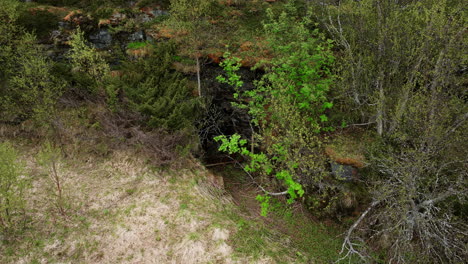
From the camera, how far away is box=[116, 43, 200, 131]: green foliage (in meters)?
11.8

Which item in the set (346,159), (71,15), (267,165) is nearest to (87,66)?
(71,15)

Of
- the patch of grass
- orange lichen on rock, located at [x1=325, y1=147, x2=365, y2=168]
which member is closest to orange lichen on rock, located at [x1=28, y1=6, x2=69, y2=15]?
the patch of grass

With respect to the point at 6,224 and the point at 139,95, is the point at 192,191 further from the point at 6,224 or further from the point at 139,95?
the point at 6,224

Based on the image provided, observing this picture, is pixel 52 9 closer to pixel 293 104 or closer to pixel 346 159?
pixel 293 104

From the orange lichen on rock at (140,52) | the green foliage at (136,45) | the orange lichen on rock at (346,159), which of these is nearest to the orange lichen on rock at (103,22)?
the green foliage at (136,45)

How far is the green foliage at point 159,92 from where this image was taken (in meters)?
11.8

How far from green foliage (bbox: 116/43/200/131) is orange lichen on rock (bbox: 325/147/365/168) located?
6.84m

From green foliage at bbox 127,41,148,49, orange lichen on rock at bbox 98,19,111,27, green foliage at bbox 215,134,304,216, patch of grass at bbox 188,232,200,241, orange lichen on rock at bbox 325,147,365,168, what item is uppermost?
orange lichen on rock at bbox 98,19,111,27

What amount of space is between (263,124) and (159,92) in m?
5.62

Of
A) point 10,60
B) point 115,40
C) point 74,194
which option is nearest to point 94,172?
point 74,194

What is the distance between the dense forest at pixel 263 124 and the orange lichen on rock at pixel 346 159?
0.20 feet

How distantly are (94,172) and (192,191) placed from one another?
4803 mm

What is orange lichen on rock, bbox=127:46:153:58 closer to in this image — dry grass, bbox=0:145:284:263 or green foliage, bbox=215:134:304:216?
dry grass, bbox=0:145:284:263

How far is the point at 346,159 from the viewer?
456 inches
